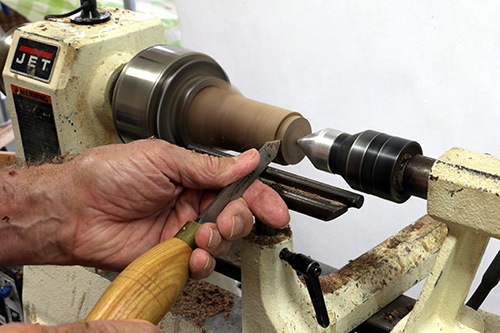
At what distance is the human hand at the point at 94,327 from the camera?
60 cm

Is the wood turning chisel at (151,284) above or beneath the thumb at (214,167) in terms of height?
beneath

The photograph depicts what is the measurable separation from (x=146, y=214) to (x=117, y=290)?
0.37m

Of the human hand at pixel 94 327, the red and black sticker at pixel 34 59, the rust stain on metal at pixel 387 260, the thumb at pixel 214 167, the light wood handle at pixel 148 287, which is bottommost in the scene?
the rust stain on metal at pixel 387 260

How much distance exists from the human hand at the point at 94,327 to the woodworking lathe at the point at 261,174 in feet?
0.12

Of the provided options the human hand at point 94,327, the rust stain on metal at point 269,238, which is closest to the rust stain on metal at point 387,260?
the rust stain on metal at point 269,238

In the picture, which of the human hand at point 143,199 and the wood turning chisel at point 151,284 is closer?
the wood turning chisel at point 151,284

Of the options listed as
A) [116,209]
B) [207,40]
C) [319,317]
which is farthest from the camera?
[207,40]

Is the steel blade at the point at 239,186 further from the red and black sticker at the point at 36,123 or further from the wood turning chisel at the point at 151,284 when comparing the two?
the red and black sticker at the point at 36,123

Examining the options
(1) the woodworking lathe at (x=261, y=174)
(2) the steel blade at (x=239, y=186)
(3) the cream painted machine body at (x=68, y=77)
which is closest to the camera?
(1) the woodworking lathe at (x=261, y=174)

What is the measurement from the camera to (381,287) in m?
1.05

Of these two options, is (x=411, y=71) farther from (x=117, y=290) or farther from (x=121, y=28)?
(x=117, y=290)

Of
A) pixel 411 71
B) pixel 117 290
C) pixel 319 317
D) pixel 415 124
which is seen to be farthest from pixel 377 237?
pixel 117 290

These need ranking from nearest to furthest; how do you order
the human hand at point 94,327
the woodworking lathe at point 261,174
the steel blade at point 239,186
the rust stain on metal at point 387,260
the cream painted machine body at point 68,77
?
1. the human hand at point 94,327
2. the woodworking lathe at point 261,174
3. the steel blade at point 239,186
4. the rust stain on metal at point 387,260
5. the cream painted machine body at point 68,77

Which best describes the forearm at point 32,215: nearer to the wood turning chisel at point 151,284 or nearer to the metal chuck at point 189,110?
the metal chuck at point 189,110
